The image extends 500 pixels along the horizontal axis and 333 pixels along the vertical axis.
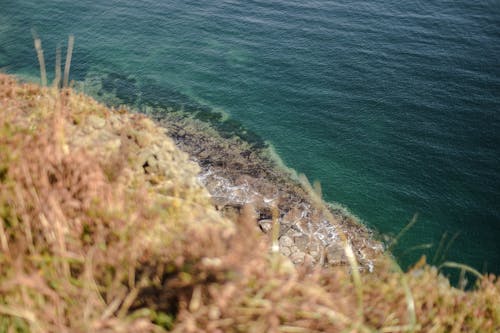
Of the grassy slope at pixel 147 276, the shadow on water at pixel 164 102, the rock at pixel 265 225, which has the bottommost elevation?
the rock at pixel 265 225

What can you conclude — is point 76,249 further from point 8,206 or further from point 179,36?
point 179,36

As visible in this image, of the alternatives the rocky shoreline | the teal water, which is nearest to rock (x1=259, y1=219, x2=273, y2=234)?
the rocky shoreline

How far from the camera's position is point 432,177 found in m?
30.7

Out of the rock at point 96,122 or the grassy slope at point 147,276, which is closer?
the grassy slope at point 147,276

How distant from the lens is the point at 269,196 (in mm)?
24750

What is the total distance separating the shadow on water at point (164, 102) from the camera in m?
31.8

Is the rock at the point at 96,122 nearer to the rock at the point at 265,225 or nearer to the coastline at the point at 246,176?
the coastline at the point at 246,176

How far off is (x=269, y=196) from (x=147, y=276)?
21.1 meters

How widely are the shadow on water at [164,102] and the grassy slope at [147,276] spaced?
2580 centimetres

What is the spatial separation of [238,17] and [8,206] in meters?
55.2

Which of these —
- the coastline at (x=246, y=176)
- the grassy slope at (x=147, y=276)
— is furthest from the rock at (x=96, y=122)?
the coastline at (x=246, y=176)

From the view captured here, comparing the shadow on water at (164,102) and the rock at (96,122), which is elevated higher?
the rock at (96,122)

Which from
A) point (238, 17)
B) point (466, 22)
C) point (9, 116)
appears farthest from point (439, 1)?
point (9, 116)

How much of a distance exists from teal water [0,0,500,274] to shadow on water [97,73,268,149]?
24 cm
